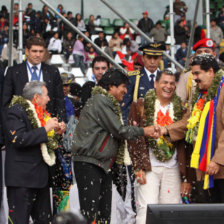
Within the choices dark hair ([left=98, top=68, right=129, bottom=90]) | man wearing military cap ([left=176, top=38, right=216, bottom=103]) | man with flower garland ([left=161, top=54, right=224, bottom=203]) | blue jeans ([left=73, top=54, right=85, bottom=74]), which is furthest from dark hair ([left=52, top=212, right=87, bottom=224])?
blue jeans ([left=73, top=54, right=85, bottom=74])

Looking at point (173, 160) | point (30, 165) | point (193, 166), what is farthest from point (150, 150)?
point (30, 165)

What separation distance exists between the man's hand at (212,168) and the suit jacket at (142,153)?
2.15ft

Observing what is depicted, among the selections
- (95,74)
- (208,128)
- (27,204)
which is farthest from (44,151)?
(95,74)

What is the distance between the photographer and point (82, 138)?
5.66 metres

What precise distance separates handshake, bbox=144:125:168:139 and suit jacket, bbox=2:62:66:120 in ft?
4.52

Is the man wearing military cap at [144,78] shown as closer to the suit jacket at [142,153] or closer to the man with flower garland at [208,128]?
the suit jacket at [142,153]

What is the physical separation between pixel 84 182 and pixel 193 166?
98cm

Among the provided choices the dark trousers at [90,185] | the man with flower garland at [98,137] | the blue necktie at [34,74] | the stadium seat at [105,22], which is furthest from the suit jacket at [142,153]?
the stadium seat at [105,22]

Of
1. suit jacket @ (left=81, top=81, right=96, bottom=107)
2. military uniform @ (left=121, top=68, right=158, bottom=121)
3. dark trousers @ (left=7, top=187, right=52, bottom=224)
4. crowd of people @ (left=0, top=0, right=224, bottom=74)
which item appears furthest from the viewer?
crowd of people @ (left=0, top=0, right=224, bottom=74)

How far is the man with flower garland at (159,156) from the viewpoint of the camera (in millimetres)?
5965

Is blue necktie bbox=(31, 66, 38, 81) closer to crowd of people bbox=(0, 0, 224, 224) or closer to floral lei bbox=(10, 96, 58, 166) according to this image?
crowd of people bbox=(0, 0, 224, 224)

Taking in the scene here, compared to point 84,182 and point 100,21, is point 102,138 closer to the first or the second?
point 84,182

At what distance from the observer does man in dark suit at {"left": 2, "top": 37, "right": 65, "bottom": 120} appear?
6758 millimetres

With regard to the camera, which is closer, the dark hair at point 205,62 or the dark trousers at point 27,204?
the dark hair at point 205,62
